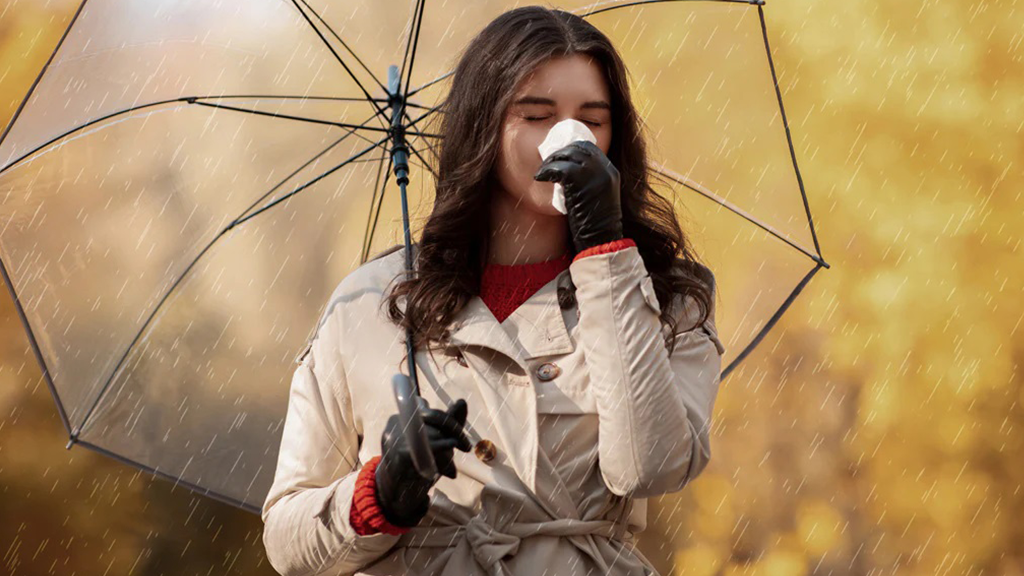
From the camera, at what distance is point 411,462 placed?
154 cm

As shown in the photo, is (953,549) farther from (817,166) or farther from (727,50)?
(727,50)

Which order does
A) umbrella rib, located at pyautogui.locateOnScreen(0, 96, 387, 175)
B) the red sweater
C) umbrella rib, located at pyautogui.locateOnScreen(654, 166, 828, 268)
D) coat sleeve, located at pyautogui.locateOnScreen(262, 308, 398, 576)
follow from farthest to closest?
umbrella rib, located at pyautogui.locateOnScreen(654, 166, 828, 268), umbrella rib, located at pyautogui.locateOnScreen(0, 96, 387, 175), the red sweater, coat sleeve, located at pyautogui.locateOnScreen(262, 308, 398, 576)

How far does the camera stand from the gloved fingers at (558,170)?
5.65 ft

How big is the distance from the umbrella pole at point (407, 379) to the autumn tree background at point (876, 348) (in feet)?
8.84

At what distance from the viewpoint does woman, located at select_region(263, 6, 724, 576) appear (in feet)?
5.72

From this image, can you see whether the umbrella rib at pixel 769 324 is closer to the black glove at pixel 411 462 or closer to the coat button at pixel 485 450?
the coat button at pixel 485 450

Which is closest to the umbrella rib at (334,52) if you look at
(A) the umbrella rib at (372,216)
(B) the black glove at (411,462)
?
(A) the umbrella rib at (372,216)

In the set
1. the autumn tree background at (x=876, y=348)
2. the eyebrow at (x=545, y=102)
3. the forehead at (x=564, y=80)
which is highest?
the forehead at (x=564, y=80)

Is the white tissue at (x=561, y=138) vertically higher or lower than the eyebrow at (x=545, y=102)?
lower

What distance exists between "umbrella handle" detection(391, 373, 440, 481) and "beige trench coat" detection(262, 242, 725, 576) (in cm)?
28

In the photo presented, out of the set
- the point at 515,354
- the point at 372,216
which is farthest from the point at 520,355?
the point at 372,216

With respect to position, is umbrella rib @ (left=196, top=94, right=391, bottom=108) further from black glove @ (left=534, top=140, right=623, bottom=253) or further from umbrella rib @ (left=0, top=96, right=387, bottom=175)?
black glove @ (left=534, top=140, right=623, bottom=253)

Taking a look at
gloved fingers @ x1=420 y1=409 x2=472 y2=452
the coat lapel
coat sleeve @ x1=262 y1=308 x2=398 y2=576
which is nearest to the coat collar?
the coat lapel

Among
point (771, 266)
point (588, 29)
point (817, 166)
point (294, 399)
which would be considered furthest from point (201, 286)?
point (817, 166)
